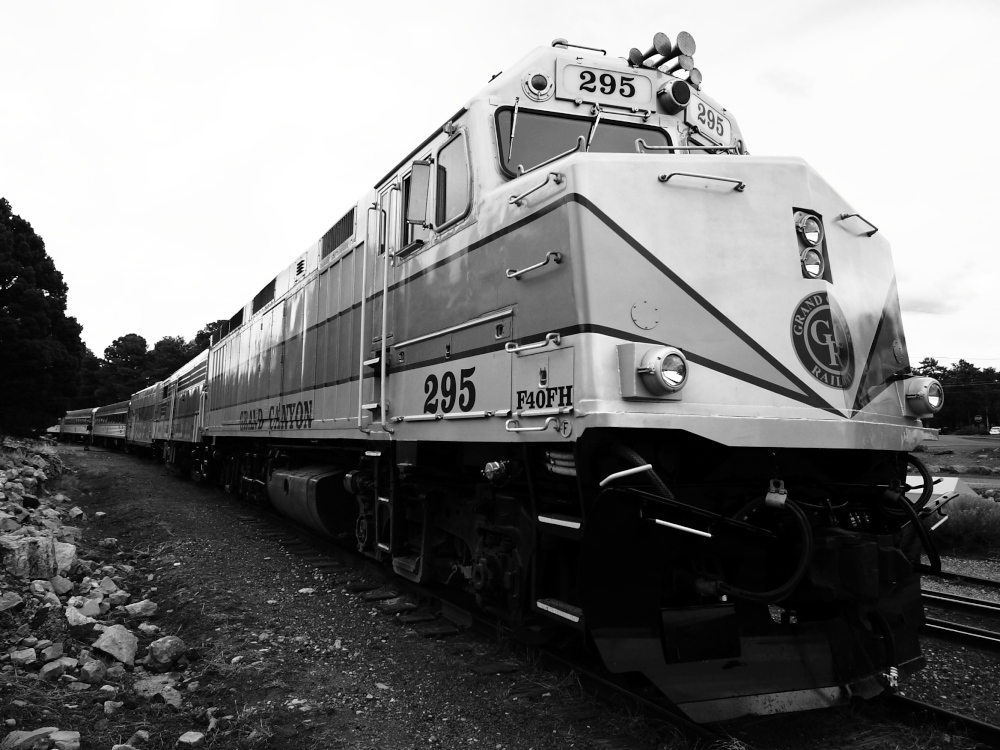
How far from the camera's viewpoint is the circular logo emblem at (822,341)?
3.90 meters

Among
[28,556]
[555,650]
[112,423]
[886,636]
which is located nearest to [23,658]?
[28,556]

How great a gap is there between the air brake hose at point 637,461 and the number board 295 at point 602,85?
2572 millimetres

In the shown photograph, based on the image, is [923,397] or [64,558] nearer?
[923,397]

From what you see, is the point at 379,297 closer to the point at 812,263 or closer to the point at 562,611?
the point at 562,611

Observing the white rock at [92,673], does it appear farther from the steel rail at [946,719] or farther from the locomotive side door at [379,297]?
the steel rail at [946,719]

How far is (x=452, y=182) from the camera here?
507 centimetres

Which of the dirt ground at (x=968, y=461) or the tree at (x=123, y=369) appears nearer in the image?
the dirt ground at (x=968, y=461)

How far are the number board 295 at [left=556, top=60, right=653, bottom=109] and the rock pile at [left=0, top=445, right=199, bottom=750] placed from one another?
4.54m

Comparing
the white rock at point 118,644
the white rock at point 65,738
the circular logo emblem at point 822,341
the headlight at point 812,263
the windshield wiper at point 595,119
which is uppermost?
the windshield wiper at point 595,119

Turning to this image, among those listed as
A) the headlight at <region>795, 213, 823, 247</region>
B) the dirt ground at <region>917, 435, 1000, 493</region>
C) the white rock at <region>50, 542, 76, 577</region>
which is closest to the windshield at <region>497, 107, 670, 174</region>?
the headlight at <region>795, 213, 823, 247</region>

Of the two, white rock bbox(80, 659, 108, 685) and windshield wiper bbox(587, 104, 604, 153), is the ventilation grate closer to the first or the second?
windshield wiper bbox(587, 104, 604, 153)

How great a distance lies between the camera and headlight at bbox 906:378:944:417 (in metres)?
4.45

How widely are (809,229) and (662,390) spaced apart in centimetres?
149

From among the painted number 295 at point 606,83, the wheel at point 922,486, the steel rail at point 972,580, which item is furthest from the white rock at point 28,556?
the steel rail at point 972,580
